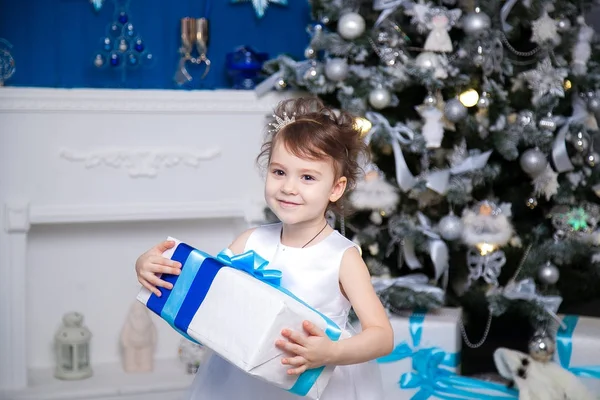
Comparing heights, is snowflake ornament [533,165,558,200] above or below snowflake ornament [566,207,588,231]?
above

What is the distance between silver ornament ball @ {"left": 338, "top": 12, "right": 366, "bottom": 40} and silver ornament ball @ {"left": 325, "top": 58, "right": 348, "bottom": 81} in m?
0.10

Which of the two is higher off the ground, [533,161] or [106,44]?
[106,44]

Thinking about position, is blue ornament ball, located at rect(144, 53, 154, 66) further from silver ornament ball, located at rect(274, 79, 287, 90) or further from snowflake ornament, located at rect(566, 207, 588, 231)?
snowflake ornament, located at rect(566, 207, 588, 231)

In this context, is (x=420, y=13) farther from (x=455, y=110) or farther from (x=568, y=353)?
(x=568, y=353)

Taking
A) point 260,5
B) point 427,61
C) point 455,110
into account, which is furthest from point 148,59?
point 455,110

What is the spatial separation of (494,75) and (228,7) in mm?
1134

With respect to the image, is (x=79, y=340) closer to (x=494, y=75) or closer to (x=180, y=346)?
(x=180, y=346)

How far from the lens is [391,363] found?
312 centimetres

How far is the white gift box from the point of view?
3.07 metres

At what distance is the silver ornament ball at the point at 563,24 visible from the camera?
3.33 m

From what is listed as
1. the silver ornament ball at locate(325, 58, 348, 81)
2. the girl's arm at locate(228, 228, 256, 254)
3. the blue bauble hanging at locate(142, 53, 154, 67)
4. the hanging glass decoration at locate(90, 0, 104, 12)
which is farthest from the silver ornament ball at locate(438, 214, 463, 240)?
the hanging glass decoration at locate(90, 0, 104, 12)

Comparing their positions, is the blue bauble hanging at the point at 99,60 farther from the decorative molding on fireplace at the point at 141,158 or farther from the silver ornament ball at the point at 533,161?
the silver ornament ball at the point at 533,161

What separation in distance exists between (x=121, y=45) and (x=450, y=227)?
1443 millimetres

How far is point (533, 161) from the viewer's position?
323 centimetres
